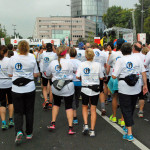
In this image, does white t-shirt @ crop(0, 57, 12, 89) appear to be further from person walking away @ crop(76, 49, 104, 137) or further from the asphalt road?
person walking away @ crop(76, 49, 104, 137)

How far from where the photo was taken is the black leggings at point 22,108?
436cm

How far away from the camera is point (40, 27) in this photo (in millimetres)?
148750

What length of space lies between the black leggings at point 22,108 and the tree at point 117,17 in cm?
6558

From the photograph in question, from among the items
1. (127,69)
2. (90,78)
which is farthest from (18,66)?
(127,69)

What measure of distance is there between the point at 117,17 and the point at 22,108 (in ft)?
232

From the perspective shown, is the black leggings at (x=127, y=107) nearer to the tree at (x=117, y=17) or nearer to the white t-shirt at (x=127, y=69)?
the white t-shirt at (x=127, y=69)

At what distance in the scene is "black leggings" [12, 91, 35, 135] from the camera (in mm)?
4359

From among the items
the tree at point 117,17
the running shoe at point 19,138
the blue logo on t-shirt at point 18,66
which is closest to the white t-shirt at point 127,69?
the blue logo on t-shirt at point 18,66

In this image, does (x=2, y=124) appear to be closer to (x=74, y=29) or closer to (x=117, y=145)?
(x=117, y=145)

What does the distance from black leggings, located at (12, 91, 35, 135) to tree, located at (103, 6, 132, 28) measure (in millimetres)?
65584

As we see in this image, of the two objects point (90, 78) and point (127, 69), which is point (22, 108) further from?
point (127, 69)

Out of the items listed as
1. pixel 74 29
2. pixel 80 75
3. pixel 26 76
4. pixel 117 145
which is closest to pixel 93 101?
pixel 80 75

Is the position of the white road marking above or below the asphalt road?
above

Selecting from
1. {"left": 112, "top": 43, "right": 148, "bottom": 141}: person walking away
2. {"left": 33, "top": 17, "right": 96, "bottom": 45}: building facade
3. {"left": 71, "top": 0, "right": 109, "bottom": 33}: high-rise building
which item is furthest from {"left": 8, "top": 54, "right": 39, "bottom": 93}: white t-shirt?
{"left": 71, "top": 0, "right": 109, "bottom": 33}: high-rise building
